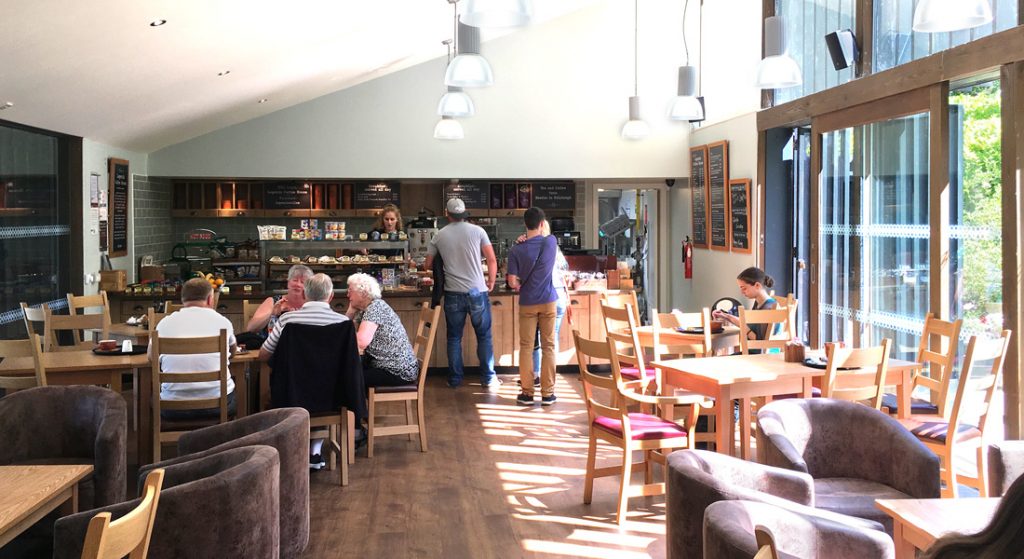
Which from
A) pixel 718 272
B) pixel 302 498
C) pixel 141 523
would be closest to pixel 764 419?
pixel 302 498

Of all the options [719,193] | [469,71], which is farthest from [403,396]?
[719,193]

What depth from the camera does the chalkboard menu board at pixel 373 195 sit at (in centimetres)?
1127

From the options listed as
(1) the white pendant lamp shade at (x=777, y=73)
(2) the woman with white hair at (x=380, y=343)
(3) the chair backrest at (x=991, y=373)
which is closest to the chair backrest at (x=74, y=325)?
(2) the woman with white hair at (x=380, y=343)

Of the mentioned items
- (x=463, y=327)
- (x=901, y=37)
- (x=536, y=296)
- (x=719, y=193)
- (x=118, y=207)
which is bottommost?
(x=463, y=327)

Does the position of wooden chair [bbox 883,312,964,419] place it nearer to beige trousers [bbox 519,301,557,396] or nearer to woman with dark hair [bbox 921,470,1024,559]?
beige trousers [bbox 519,301,557,396]

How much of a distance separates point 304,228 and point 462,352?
114 inches

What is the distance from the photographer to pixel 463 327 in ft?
28.5

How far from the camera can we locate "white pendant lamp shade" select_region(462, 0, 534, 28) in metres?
3.69

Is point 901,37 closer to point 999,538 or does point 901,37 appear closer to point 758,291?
point 758,291

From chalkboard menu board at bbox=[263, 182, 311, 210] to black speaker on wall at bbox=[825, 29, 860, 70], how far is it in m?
6.23

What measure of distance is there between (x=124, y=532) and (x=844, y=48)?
6.53 metres

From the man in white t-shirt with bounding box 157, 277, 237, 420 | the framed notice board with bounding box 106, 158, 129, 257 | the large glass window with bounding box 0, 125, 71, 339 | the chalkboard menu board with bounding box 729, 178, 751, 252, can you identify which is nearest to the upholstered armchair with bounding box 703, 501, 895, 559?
the man in white t-shirt with bounding box 157, 277, 237, 420

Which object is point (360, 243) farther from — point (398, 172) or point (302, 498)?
point (302, 498)

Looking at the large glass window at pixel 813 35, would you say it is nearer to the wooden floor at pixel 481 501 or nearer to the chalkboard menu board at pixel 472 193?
the wooden floor at pixel 481 501
